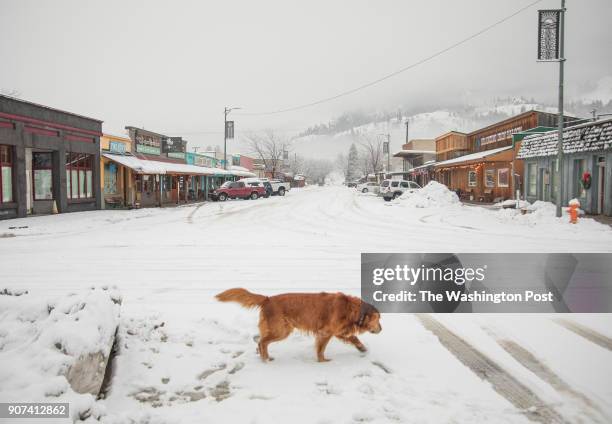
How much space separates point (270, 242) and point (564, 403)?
378 inches

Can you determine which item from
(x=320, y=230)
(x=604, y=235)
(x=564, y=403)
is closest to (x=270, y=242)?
(x=320, y=230)

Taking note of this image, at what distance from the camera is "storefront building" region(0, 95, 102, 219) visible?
1923 centimetres

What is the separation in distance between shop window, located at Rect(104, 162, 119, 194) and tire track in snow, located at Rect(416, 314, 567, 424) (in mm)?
27412

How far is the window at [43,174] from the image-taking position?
22234 millimetres

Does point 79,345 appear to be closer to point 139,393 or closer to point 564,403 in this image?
point 139,393

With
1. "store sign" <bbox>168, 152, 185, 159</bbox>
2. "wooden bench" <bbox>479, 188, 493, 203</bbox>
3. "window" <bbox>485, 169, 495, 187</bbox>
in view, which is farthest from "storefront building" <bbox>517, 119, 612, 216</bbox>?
"store sign" <bbox>168, 152, 185, 159</bbox>

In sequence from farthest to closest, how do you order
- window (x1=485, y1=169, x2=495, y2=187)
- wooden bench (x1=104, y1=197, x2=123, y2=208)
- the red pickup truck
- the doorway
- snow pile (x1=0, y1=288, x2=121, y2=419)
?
1. the red pickup truck
2. window (x1=485, y1=169, x2=495, y2=187)
3. wooden bench (x1=104, y1=197, x2=123, y2=208)
4. the doorway
5. snow pile (x1=0, y1=288, x2=121, y2=419)

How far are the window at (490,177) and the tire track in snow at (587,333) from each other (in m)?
29.2

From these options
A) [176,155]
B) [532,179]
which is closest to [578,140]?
[532,179]

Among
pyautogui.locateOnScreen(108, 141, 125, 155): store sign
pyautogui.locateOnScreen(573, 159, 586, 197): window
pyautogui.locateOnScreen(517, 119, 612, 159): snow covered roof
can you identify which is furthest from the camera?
pyautogui.locateOnScreen(108, 141, 125, 155): store sign

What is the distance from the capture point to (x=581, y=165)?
774 inches

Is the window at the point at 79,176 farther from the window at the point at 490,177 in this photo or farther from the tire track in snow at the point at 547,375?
the window at the point at 490,177

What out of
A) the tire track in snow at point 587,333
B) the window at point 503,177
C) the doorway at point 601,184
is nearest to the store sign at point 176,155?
the window at point 503,177

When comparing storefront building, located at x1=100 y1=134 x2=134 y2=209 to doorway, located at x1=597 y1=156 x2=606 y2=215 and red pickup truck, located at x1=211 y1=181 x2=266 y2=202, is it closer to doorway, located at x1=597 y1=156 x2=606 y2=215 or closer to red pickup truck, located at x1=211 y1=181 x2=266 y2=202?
red pickup truck, located at x1=211 y1=181 x2=266 y2=202
